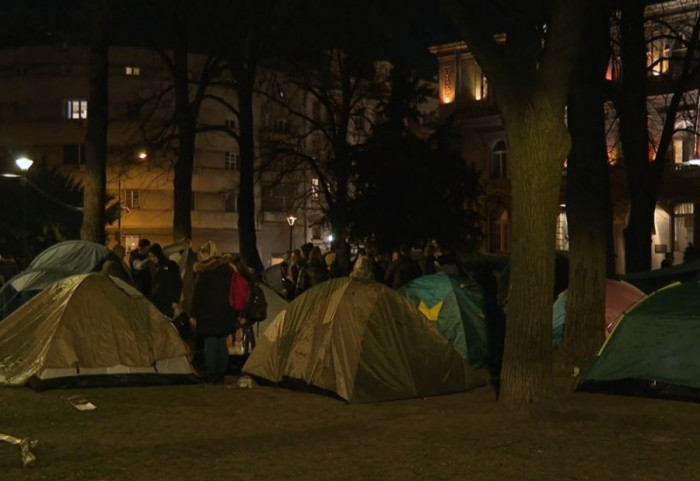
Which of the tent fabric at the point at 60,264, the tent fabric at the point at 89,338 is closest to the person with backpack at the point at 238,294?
the tent fabric at the point at 89,338

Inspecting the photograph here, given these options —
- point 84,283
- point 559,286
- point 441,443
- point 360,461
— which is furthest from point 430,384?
point 559,286

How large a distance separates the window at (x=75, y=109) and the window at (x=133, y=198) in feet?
16.7

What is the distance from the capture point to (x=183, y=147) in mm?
26625

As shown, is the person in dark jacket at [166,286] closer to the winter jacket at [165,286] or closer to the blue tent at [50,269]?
the winter jacket at [165,286]

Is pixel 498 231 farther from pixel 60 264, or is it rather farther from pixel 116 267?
pixel 116 267

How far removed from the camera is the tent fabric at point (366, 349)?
1205 centimetres

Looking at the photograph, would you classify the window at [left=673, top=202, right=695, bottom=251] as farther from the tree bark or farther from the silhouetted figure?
the silhouetted figure

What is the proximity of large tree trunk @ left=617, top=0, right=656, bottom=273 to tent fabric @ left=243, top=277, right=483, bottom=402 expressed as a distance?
10.5 meters

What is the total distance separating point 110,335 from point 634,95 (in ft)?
43.4

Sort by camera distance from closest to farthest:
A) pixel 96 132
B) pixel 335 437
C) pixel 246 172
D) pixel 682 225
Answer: pixel 335 437 → pixel 96 132 → pixel 246 172 → pixel 682 225

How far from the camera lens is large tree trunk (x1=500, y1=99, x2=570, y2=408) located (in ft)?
35.1

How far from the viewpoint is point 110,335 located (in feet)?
43.3

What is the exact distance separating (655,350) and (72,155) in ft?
160

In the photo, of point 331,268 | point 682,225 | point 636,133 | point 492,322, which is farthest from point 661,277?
point 682,225
